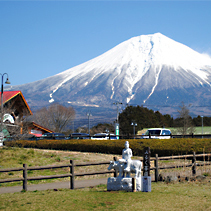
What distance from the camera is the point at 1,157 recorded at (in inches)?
884

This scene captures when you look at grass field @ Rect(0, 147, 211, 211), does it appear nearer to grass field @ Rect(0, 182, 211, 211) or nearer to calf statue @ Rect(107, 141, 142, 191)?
grass field @ Rect(0, 182, 211, 211)

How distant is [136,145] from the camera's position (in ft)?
102

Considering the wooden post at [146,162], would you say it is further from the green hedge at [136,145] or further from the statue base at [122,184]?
the green hedge at [136,145]

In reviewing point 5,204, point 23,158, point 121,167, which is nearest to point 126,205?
point 121,167

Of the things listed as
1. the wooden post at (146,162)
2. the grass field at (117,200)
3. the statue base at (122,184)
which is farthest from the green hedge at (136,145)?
the statue base at (122,184)

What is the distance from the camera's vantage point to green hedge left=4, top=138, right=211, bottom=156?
27484 mm

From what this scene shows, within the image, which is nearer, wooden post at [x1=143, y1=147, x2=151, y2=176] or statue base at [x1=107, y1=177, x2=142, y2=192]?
statue base at [x1=107, y1=177, x2=142, y2=192]

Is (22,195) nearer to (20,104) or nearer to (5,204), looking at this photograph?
(5,204)

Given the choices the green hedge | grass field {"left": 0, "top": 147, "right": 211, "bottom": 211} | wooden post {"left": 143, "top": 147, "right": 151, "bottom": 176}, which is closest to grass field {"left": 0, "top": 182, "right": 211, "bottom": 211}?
grass field {"left": 0, "top": 147, "right": 211, "bottom": 211}

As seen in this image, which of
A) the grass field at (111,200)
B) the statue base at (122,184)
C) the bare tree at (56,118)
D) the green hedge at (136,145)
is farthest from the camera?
the bare tree at (56,118)

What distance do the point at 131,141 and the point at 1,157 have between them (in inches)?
512

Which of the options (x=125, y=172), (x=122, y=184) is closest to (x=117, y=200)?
(x=122, y=184)

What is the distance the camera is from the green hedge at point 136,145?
2748cm

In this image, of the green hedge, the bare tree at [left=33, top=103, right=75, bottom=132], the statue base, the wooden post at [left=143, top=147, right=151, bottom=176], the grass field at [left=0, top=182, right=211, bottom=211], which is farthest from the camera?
the bare tree at [left=33, top=103, right=75, bottom=132]
